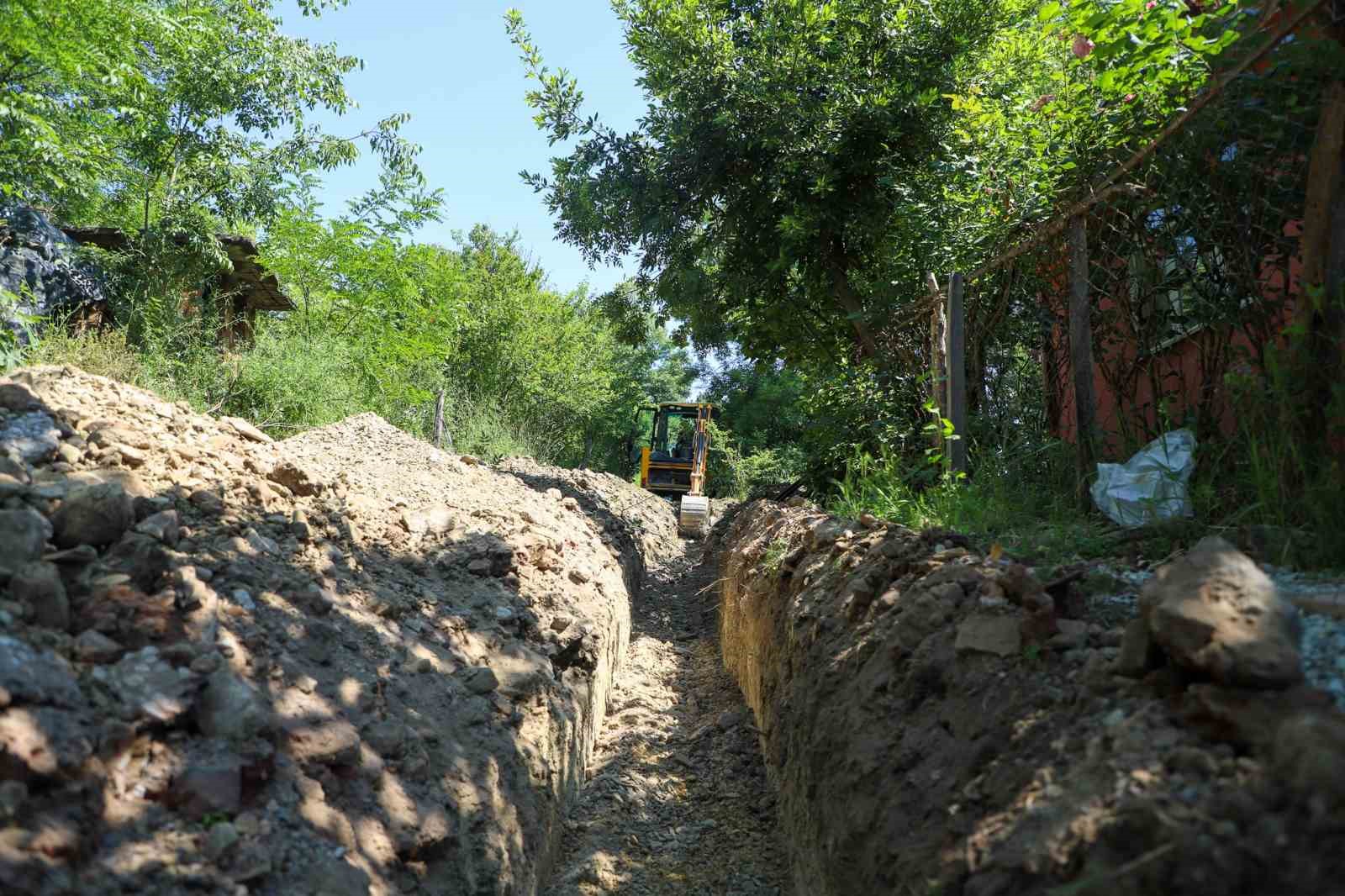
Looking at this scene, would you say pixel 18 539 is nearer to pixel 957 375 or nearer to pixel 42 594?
pixel 42 594

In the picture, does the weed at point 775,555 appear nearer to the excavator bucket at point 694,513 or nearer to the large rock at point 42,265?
the large rock at point 42,265

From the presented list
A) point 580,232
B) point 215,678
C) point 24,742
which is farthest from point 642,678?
point 580,232

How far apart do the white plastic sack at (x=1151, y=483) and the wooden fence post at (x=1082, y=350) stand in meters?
0.51

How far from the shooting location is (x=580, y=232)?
11445 mm

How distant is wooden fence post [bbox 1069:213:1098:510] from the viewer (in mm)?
4332

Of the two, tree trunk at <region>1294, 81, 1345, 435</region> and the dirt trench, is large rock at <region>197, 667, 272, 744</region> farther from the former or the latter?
tree trunk at <region>1294, 81, 1345, 435</region>

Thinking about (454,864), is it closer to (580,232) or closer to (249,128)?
(580,232)

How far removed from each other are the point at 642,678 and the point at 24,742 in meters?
5.67

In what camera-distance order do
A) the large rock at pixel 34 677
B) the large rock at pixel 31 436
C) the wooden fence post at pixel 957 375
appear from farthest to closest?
the wooden fence post at pixel 957 375
the large rock at pixel 31 436
the large rock at pixel 34 677

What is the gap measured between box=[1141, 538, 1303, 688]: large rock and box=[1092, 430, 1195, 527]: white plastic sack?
176 centimetres

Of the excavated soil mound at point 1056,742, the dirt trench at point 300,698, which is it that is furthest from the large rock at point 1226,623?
the dirt trench at point 300,698

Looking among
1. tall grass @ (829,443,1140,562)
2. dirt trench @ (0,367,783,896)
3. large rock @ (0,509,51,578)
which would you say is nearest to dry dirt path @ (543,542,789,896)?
dirt trench @ (0,367,783,896)

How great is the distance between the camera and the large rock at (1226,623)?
152 centimetres

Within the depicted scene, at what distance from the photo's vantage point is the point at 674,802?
4.70 m
